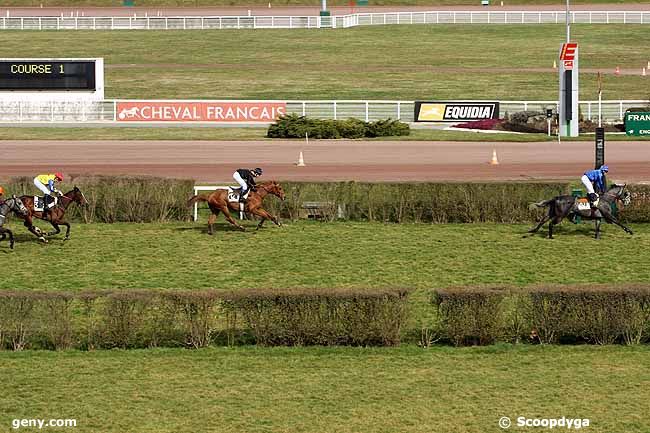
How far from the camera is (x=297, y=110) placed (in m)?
48.8

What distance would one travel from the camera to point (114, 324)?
15.5 meters

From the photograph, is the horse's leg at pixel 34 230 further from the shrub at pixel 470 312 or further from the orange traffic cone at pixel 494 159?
the orange traffic cone at pixel 494 159

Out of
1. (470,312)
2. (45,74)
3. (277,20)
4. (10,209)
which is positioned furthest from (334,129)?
(277,20)

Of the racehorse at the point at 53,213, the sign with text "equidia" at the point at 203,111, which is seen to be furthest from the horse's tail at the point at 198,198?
the sign with text "equidia" at the point at 203,111

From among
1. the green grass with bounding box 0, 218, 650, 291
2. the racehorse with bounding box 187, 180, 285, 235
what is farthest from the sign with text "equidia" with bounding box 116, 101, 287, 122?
the racehorse with bounding box 187, 180, 285, 235

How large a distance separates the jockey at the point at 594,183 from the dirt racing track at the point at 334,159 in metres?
8.39

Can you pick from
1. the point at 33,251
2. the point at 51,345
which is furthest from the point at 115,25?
the point at 51,345

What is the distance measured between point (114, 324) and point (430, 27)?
66.0 meters

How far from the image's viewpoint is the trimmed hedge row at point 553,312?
15328 millimetres

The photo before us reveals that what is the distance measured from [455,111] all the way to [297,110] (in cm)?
635

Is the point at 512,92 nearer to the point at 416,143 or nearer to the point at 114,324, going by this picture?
the point at 416,143

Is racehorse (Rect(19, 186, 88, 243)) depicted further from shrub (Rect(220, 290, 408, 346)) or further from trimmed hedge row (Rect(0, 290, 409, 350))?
shrub (Rect(220, 290, 408, 346))

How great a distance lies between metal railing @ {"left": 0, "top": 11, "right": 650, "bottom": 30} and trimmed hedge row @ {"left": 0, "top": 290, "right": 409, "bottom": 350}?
63.1m

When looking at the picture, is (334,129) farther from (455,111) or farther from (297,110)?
(455,111)
